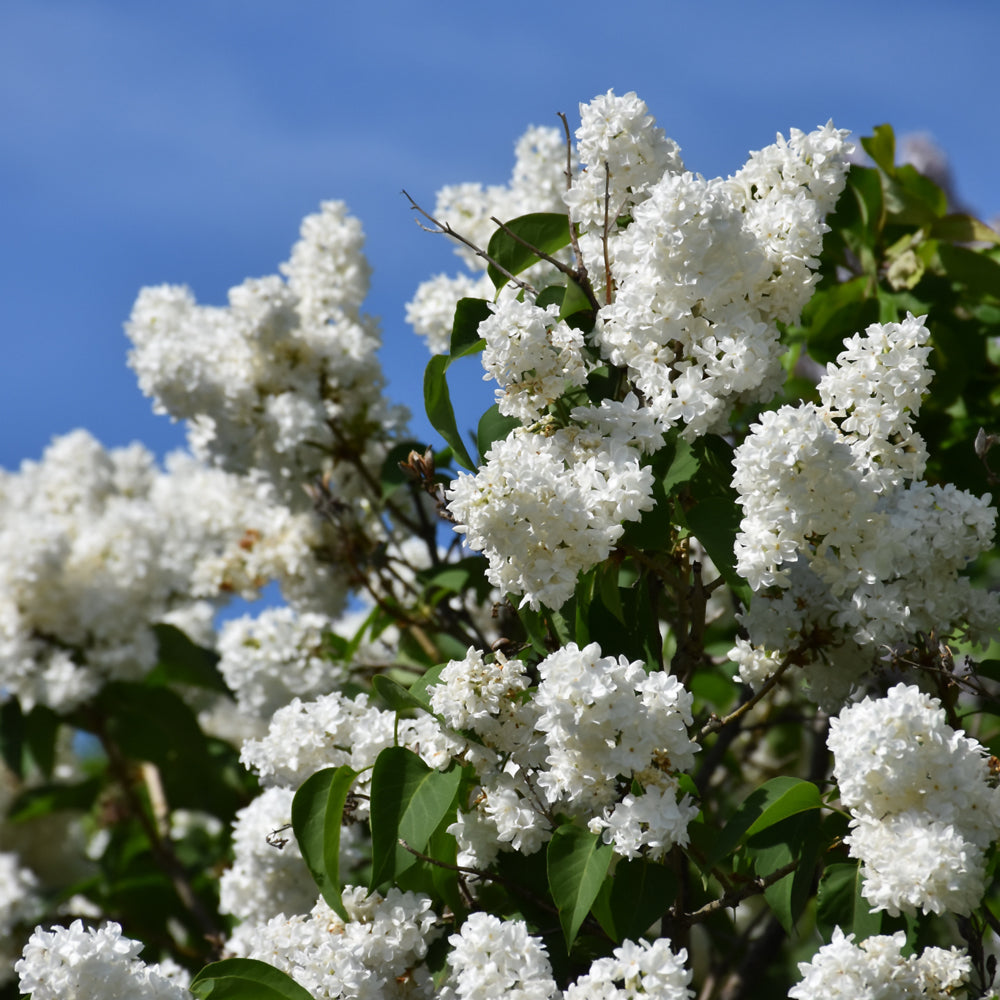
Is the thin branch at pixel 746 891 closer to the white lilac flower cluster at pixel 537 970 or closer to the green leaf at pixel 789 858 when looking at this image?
the green leaf at pixel 789 858

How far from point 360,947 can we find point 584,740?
614 mm

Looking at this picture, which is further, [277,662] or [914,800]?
[277,662]

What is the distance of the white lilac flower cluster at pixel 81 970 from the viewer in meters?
1.68

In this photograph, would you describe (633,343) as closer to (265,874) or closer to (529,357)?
(529,357)

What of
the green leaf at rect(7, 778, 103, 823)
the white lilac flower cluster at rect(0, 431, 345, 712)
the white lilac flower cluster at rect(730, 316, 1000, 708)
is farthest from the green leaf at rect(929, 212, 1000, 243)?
the green leaf at rect(7, 778, 103, 823)

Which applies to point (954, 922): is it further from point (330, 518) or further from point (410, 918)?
point (330, 518)

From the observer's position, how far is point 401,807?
182 centimetres

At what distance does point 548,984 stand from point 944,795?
2.08 feet

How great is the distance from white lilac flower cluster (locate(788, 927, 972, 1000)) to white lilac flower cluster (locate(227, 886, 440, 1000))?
686mm

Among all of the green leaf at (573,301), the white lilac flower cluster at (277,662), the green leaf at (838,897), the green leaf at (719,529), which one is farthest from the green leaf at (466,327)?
the white lilac flower cluster at (277,662)

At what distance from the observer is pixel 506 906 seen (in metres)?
2.09

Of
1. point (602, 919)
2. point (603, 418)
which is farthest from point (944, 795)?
point (603, 418)

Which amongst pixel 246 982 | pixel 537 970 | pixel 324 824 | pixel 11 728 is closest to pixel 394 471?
pixel 324 824

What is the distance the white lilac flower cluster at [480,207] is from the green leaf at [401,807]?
167 centimetres
